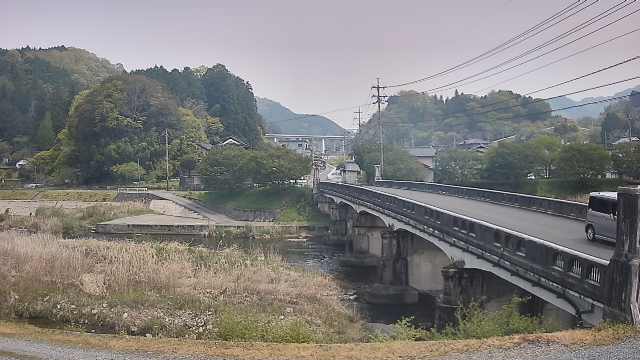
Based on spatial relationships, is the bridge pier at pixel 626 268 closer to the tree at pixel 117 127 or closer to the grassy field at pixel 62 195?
the grassy field at pixel 62 195

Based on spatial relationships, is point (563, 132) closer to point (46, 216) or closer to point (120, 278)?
point (46, 216)

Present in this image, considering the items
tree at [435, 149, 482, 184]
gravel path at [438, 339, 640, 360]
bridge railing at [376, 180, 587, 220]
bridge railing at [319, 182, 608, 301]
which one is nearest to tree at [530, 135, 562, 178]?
tree at [435, 149, 482, 184]

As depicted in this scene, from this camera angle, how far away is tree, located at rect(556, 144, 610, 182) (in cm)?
4394

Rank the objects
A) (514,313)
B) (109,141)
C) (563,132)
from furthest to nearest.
A: 1. (563,132)
2. (109,141)
3. (514,313)

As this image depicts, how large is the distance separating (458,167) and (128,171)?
42.4 metres

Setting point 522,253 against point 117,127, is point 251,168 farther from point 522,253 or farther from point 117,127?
point 522,253

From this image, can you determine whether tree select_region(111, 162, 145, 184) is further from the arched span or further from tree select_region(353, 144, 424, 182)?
the arched span

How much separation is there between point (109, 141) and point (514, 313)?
7206 centimetres

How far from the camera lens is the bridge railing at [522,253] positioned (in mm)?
10938

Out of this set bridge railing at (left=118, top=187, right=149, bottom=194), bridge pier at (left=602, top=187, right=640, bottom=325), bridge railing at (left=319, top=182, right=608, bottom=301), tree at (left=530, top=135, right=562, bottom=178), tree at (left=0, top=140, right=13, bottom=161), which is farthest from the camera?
tree at (left=0, top=140, right=13, bottom=161)

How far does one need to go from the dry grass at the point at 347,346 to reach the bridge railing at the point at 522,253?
50.8 inches

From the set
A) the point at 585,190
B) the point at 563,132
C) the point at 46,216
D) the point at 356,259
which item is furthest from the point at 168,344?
the point at 563,132

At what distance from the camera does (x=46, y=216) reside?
2024 inches

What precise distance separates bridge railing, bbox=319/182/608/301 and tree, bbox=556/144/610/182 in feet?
87.8
